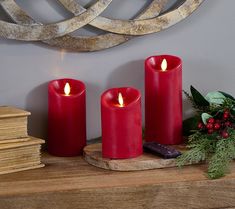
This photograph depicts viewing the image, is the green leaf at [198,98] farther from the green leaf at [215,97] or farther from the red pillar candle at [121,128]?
the red pillar candle at [121,128]

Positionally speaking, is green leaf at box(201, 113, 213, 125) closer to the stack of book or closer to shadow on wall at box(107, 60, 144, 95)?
shadow on wall at box(107, 60, 144, 95)

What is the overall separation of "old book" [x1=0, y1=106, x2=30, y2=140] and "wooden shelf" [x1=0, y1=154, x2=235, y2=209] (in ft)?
0.23

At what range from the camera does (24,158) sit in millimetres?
1048

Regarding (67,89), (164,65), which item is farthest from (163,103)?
(67,89)

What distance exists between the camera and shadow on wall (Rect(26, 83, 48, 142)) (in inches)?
46.3

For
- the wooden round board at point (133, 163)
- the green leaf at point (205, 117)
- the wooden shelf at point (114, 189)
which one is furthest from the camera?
the green leaf at point (205, 117)

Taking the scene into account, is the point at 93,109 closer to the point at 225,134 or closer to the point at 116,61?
the point at 116,61

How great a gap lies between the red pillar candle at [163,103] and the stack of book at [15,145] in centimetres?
26

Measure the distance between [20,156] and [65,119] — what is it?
0.13m

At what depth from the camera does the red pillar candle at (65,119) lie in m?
1.12

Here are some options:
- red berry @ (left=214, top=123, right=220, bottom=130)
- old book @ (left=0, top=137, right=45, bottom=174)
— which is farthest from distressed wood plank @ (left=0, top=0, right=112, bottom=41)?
red berry @ (left=214, top=123, right=220, bottom=130)

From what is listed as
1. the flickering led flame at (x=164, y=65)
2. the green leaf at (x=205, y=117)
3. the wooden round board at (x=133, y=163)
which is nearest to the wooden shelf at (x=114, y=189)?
the wooden round board at (x=133, y=163)

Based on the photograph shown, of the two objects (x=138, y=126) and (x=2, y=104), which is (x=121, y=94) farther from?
(x=2, y=104)

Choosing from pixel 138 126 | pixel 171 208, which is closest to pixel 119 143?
pixel 138 126
